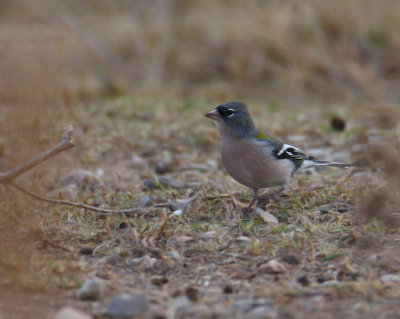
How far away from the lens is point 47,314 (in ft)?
10.5

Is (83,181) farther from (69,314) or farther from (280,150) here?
(69,314)

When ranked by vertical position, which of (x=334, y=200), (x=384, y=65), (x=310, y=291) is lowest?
(x=310, y=291)

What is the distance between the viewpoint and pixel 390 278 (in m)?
3.59

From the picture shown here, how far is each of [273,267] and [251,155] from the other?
4.69 feet

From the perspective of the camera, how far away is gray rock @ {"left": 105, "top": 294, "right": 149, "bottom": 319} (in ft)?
10.4

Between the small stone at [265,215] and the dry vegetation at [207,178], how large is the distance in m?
0.10

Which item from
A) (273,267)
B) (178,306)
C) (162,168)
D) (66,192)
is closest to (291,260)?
(273,267)

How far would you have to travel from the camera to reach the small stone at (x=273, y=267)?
3.75 meters

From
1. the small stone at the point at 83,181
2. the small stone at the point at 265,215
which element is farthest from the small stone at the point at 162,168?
the small stone at the point at 265,215

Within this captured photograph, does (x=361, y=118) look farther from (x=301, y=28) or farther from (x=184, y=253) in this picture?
(x=184, y=253)

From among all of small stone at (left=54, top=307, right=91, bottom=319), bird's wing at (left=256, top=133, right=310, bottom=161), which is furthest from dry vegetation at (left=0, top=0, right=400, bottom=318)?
bird's wing at (left=256, top=133, right=310, bottom=161)

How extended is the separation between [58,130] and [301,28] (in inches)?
Answer: 248

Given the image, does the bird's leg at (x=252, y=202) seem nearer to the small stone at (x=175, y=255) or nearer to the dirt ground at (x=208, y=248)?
the dirt ground at (x=208, y=248)

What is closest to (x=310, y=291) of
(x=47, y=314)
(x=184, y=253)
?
(x=184, y=253)
